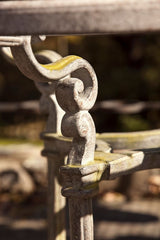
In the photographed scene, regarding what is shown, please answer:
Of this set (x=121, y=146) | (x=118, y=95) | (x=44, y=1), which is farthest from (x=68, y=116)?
(x=118, y=95)

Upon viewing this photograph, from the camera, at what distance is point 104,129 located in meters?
10.2

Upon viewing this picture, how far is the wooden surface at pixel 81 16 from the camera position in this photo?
859mm

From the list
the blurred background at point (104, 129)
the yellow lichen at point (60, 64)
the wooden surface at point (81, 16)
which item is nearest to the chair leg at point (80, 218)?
the yellow lichen at point (60, 64)

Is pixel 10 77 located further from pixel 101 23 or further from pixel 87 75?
pixel 101 23

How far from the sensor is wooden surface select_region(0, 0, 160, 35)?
33.8 inches

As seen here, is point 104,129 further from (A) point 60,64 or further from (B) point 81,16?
(B) point 81,16

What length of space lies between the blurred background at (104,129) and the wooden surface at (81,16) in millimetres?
4119

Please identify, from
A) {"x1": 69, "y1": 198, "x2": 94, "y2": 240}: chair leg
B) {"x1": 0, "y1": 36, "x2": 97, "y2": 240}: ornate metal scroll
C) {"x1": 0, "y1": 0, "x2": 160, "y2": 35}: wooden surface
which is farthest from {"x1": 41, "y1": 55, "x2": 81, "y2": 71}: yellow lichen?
{"x1": 0, "y1": 0, "x2": 160, "y2": 35}: wooden surface

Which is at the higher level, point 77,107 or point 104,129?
point 77,107

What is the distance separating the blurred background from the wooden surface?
13.5ft

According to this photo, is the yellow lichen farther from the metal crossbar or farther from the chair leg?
the chair leg

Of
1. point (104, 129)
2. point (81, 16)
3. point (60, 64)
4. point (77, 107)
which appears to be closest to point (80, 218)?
point (77, 107)

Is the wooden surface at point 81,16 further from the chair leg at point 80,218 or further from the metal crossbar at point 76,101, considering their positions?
the chair leg at point 80,218

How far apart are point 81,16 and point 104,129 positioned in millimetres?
9346
